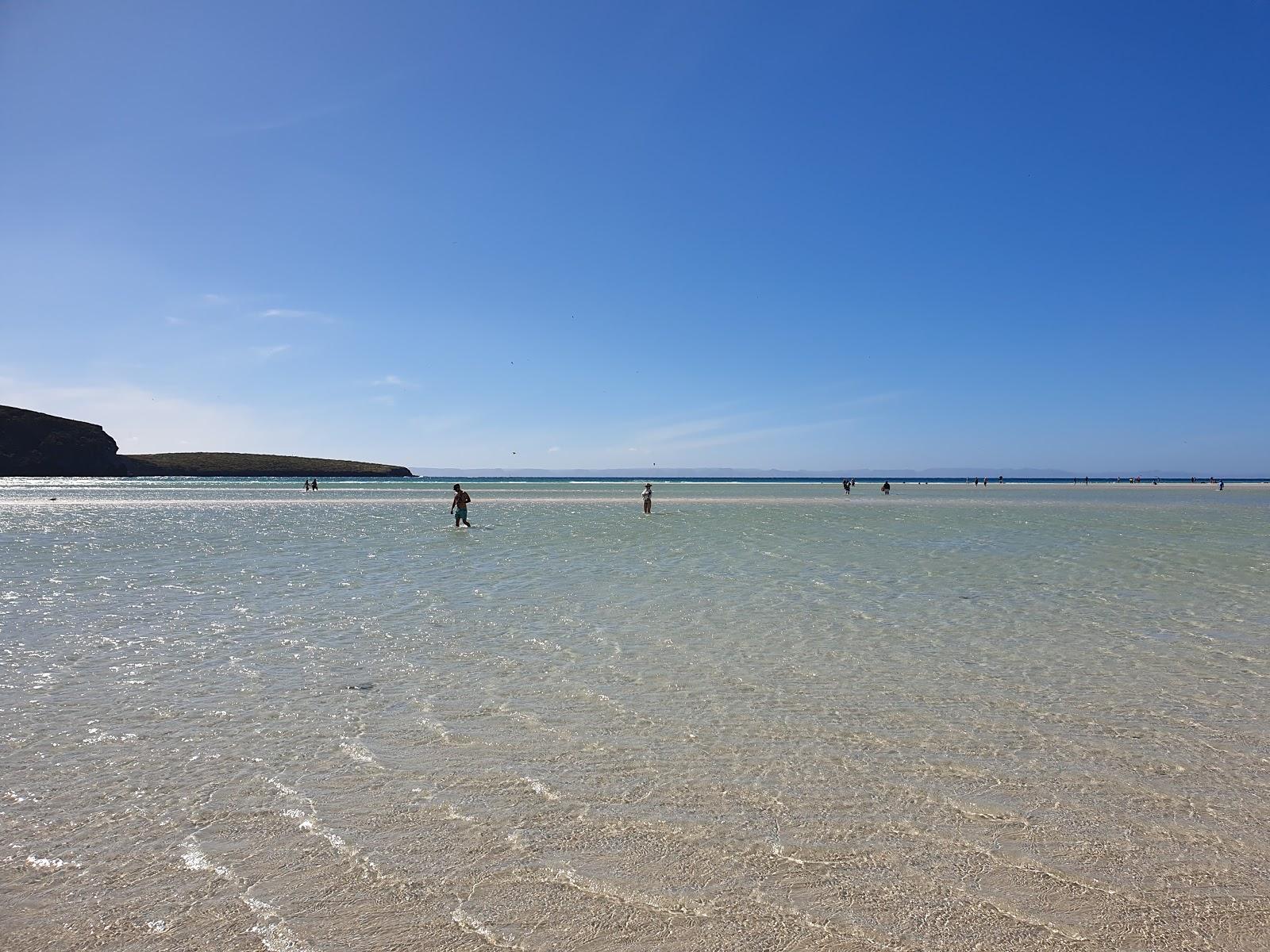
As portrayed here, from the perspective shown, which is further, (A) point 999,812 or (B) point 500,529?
(B) point 500,529

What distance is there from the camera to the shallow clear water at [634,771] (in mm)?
3975

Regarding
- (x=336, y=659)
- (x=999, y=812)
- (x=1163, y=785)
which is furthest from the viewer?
(x=336, y=659)

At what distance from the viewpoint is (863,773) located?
5812mm

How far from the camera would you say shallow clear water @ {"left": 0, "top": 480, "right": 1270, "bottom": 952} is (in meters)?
3.97

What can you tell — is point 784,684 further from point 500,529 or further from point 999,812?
point 500,529

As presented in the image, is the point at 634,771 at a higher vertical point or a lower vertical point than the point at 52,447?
lower

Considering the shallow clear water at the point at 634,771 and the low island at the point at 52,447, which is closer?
the shallow clear water at the point at 634,771

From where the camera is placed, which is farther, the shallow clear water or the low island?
the low island

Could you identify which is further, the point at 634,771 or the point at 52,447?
the point at 52,447

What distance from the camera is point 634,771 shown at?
5.86m

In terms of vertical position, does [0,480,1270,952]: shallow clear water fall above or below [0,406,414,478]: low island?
below

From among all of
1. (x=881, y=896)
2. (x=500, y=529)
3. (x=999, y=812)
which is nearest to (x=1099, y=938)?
(x=881, y=896)

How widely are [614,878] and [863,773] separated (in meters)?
2.42

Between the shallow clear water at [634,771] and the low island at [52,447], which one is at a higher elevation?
the low island at [52,447]
